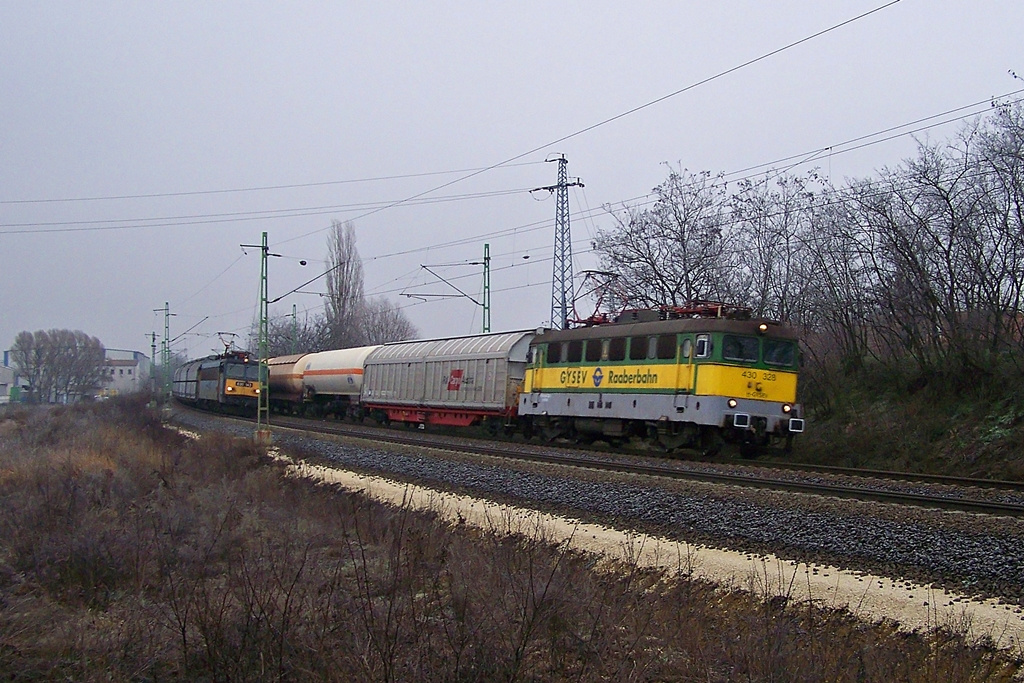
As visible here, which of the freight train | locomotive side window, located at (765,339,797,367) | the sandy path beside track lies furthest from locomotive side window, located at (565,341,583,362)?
the sandy path beside track

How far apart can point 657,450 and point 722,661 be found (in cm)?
1534

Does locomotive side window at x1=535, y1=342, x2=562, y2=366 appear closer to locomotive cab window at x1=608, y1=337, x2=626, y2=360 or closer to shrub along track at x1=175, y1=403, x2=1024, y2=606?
locomotive cab window at x1=608, y1=337, x2=626, y2=360

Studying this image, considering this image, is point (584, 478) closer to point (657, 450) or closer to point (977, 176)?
point (657, 450)

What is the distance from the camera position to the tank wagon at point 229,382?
Result: 46969 mm

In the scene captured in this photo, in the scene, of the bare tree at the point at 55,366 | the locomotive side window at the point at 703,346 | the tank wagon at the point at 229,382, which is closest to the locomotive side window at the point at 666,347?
the locomotive side window at the point at 703,346

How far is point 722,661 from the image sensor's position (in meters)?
6.22

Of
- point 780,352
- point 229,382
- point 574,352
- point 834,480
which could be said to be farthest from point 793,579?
point 229,382

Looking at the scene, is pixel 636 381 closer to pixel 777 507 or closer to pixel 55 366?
pixel 777 507

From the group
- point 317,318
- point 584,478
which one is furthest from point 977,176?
point 317,318

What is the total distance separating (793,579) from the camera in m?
8.96

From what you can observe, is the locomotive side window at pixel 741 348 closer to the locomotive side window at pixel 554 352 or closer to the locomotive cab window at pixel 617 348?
the locomotive cab window at pixel 617 348

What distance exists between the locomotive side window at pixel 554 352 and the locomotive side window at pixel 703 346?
214 inches

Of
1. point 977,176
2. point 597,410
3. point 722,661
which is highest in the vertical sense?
point 977,176

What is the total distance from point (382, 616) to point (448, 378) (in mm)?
23805
